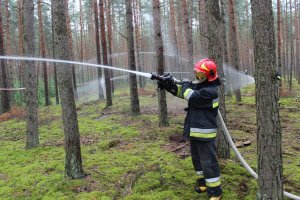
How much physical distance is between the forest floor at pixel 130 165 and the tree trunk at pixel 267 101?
99 cm

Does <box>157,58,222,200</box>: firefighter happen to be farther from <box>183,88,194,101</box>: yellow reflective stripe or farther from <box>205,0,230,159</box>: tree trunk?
<box>205,0,230,159</box>: tree trunk

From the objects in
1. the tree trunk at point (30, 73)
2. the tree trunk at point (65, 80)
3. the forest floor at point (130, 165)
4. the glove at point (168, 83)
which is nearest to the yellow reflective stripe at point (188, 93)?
the glove at point (168, 83)

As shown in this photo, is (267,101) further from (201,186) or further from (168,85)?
(201,186)

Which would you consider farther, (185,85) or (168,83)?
(185,85)

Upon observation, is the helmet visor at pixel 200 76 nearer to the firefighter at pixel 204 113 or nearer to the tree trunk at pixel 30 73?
the firefighter at pixel 204 113

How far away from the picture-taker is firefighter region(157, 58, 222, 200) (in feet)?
14.8

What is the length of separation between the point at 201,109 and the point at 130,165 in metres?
2.52

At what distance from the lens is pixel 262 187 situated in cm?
413

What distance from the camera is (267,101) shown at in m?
3.89

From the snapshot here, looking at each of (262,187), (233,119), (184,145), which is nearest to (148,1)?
(233,119)

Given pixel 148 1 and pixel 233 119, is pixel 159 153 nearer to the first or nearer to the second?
pixel 233 119

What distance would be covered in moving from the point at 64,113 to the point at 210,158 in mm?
2780

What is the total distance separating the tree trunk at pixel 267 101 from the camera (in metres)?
3.84

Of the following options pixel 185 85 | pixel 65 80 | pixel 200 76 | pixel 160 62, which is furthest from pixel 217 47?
pixel 160 62
